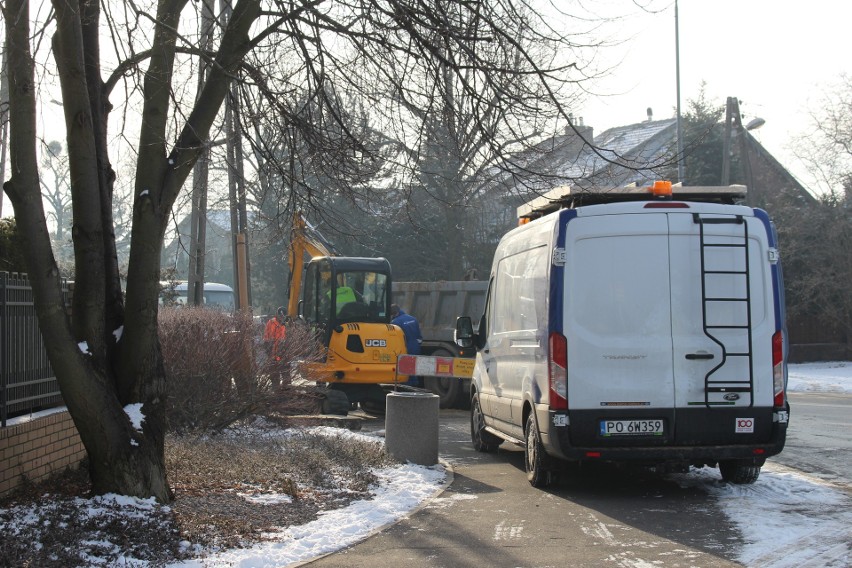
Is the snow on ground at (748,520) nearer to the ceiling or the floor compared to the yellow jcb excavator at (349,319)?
nearer to the floor

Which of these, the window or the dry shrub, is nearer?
the window

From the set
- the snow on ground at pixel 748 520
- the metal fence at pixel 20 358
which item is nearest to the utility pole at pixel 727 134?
the snow on ground at pixel 748 520

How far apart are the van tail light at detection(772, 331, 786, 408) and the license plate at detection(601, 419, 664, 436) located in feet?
3.66

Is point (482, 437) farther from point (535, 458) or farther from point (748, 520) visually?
point (748, 520)

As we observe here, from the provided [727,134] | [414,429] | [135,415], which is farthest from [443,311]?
[135,415]

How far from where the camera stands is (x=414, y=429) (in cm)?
1120

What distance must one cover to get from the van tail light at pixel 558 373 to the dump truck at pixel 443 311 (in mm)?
11129

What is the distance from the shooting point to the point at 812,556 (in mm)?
Answer: 6816

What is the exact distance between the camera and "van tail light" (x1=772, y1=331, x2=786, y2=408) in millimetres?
9195

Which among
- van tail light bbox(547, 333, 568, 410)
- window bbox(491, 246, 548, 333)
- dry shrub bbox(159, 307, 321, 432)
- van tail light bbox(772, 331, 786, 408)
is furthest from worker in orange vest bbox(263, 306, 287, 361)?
van tail light bbox(772, 331, 786, 408)

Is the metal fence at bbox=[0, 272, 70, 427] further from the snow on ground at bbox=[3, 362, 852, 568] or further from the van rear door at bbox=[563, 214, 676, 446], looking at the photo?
the van rear door at bbox=[563, 214, 676, 446]

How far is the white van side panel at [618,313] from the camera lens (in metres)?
9.03

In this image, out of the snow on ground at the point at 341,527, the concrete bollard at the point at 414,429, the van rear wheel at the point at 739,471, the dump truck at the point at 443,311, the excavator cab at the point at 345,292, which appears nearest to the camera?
the snow on ground at the point at 341,527

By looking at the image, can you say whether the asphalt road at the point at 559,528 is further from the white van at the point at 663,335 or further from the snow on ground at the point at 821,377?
the snow on ground at the point at 821,377
